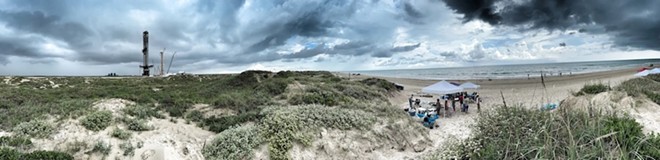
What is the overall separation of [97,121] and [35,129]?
1136 millimetres

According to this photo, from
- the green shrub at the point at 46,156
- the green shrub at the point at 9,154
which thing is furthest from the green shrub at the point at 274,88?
the green shrub at the point at 9,154

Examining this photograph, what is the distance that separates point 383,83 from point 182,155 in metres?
23.8

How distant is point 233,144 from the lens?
25.9 ft

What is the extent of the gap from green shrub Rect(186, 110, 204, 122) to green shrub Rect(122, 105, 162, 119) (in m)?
0.83

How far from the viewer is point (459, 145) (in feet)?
22.4

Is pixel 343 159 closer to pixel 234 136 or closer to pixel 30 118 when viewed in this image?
pixel 234 136

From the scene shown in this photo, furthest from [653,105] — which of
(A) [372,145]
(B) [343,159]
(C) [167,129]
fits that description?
(C) [167,129]

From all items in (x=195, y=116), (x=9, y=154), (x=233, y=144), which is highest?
(x=195, y=116)

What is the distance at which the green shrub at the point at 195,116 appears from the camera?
387 inches

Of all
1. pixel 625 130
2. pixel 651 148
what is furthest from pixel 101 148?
pixel 625 130

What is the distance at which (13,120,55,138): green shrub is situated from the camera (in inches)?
284

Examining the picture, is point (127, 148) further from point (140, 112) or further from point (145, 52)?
point (145, 52)

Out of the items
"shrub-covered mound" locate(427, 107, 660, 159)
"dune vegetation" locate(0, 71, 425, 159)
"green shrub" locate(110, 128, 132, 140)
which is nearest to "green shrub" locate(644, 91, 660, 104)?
"shrub-covered mound" locate(427, 107, 660, 159)

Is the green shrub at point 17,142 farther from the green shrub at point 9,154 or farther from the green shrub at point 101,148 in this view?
the green shrub at point 101,148
